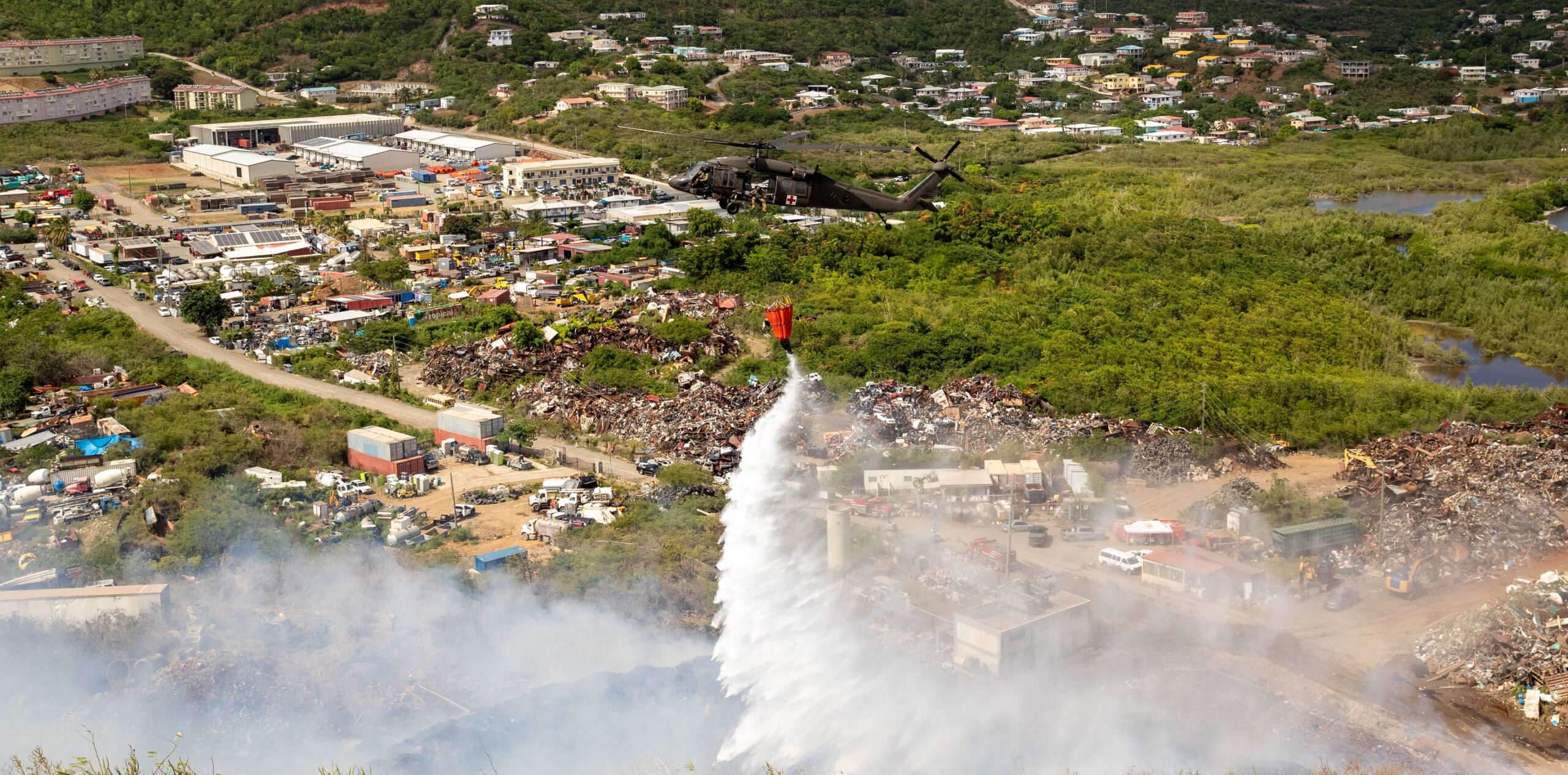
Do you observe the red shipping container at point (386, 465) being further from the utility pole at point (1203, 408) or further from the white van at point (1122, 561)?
the utility pole at point (1203, 408)

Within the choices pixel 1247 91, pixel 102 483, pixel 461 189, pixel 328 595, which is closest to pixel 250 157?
pixel 461 189

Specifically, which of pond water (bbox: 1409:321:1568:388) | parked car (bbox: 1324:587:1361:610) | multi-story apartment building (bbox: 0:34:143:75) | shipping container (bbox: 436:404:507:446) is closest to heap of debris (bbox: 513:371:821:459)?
shipping container (bbox: 436:404:507:446)

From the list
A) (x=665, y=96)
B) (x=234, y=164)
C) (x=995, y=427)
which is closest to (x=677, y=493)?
(x=995, y=427)

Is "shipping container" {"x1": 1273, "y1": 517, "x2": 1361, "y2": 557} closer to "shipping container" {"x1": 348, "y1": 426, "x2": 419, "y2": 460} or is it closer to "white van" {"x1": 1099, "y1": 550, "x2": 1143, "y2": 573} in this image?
"white van" {"x1": 1099, "y1": 550, "x2": 1143, "y2": 573}

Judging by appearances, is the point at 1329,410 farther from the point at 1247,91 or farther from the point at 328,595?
the point at 1247,91

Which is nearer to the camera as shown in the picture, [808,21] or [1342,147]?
[1342,147]

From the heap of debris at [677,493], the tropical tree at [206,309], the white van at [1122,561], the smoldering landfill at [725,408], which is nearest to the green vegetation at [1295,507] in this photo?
the smoldering landfill at [725,408]
